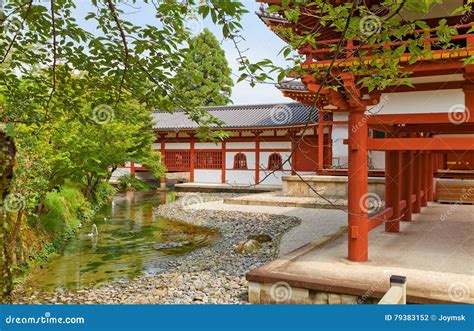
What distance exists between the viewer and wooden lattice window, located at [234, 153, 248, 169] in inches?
984

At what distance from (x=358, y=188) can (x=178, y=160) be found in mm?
21494

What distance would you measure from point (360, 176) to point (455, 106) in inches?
75.1

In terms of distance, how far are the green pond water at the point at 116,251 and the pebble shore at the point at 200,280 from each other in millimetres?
431

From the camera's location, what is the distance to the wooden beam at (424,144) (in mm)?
6199

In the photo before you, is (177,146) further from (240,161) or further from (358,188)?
(358,188)

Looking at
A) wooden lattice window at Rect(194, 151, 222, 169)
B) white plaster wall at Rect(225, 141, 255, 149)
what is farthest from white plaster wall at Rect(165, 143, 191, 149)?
white plaster wall at Rect(225, 141, 255, 149)

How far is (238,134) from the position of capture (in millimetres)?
25375

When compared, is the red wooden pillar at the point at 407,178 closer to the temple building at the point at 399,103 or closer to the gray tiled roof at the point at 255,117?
the temple building at the point at 399,103

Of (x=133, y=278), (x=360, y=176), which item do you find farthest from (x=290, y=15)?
(x=133, y=278)

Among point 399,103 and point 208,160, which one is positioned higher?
point 399,103

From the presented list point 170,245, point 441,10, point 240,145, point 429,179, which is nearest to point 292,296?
point 441,10

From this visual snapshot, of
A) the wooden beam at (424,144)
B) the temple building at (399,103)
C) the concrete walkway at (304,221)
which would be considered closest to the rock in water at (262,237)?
the concrete walkway at (304,221)

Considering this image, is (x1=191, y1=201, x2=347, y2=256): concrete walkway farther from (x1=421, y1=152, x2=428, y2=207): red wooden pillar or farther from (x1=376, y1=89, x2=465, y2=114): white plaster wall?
(x1=376, y1=89, x2=465, y2=114): white plaster wall

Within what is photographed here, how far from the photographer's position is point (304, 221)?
13.5m
